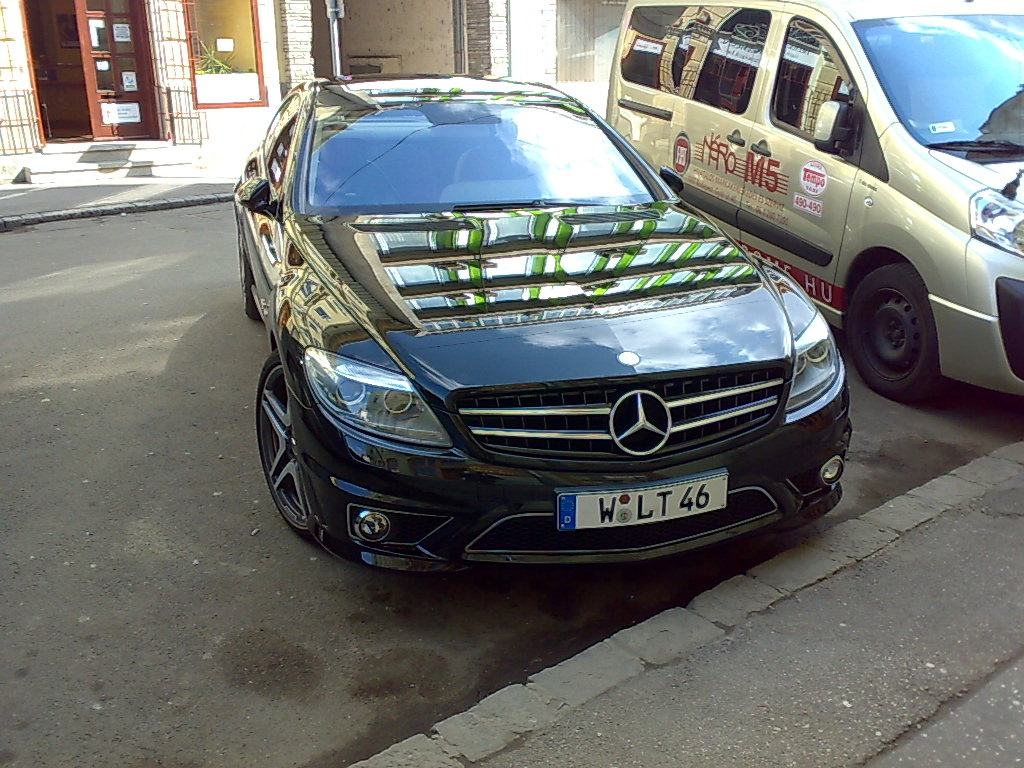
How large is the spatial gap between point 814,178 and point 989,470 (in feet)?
6.32

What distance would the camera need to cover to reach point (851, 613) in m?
3.17

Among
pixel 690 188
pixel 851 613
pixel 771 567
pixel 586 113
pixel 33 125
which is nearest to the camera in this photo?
pixel 851 613

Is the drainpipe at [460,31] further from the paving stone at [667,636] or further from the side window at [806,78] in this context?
the paving stone at [667,636]

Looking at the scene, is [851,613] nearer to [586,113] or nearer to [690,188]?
[586,113]

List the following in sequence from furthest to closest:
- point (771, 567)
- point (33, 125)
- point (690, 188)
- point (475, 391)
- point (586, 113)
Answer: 1. point (33, 125)
2. point (690, 188)
3. point (586, 113)
4. point (771, 567)
5. point (475, 391)

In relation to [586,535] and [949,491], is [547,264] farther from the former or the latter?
[949,491]

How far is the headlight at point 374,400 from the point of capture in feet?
9.56

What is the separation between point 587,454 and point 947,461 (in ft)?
7.42

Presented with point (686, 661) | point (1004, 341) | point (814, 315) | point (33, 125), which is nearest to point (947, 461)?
point (1004, 341)

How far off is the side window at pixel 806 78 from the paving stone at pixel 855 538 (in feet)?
8.36

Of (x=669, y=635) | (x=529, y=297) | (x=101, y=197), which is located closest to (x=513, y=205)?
(x=529, y=297)

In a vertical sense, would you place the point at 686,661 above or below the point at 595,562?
below

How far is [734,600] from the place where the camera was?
127 inches

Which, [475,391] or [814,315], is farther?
[814,315]
